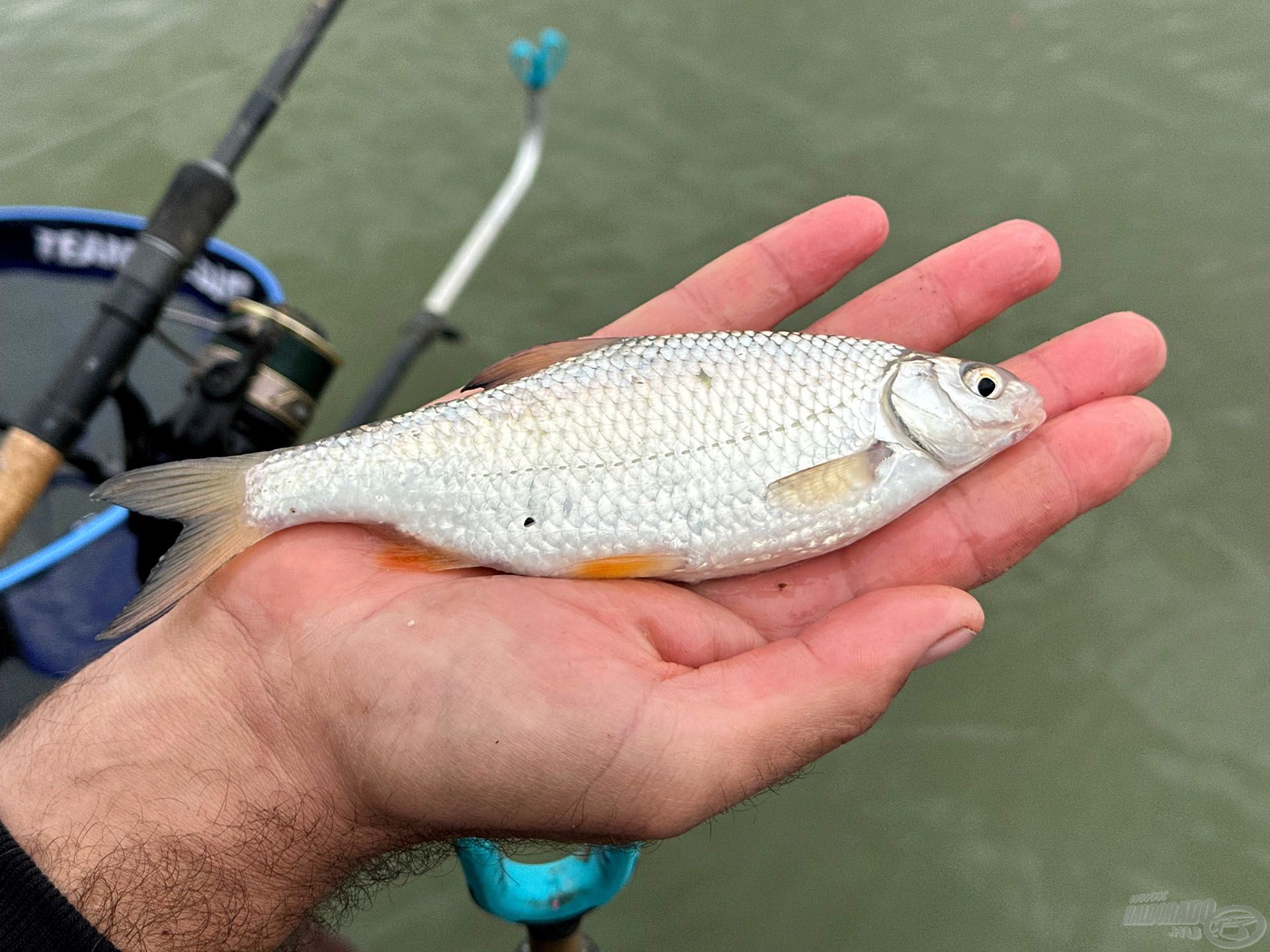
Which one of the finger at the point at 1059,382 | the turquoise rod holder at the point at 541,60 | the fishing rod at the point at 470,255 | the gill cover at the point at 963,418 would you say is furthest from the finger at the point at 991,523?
the turquoise rod holder at the point at 541,60

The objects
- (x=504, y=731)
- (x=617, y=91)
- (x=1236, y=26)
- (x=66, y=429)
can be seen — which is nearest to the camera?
(x=504, y=731)

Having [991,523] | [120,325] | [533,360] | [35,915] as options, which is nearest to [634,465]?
[533,360]

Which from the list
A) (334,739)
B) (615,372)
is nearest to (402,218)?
(615,372)

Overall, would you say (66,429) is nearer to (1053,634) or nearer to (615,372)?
(615,372)

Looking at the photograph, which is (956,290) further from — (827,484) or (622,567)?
(622,567)

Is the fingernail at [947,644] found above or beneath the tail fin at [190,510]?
above

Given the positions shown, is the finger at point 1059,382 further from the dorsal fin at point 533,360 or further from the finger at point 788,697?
the dorsal fin at point 533,360
